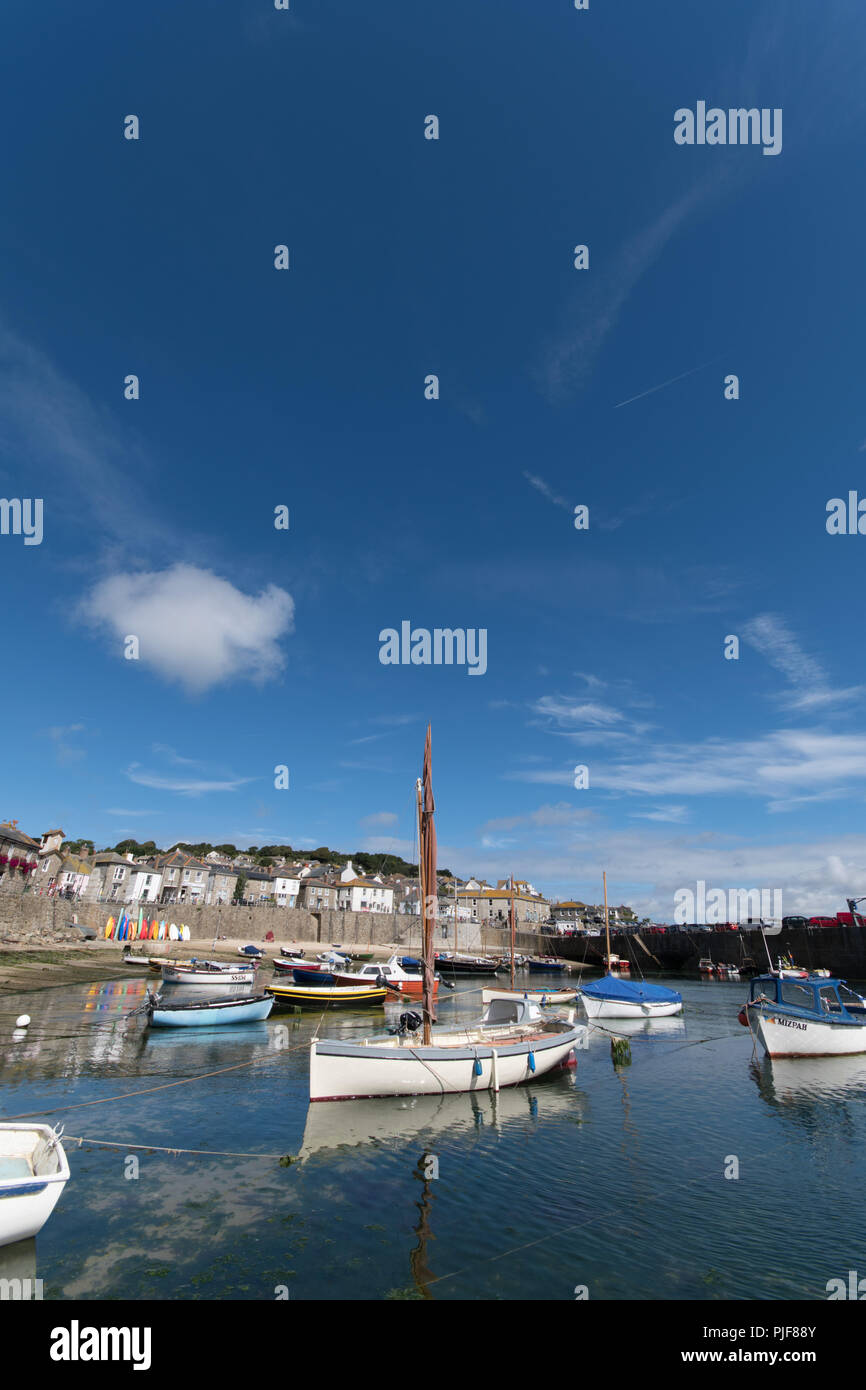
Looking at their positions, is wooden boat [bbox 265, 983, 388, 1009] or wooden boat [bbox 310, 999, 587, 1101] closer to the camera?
wooden boat [bbox 310, 999, 587, 1101]

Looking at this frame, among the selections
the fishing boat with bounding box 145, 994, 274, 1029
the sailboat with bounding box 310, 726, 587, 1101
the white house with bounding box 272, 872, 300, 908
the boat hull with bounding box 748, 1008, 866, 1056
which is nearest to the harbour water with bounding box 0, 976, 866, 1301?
the sailboat with bounding box 310, 726, 587, 1101

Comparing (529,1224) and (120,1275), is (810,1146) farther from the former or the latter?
(120,1275)

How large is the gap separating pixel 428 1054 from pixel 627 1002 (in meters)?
32.2

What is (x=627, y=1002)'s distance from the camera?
158ft

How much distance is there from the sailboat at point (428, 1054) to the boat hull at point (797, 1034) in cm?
1065

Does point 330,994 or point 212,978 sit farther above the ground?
point 212,978

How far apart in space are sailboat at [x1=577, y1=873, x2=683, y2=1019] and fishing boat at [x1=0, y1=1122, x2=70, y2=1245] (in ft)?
143

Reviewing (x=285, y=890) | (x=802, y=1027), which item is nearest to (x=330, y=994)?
(x=802, y=1027)

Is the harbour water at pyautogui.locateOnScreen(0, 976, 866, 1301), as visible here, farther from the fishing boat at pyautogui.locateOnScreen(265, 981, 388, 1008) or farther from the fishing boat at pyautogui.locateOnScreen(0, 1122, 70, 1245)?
the fishing boat at pyautogui.locateOnScreen(265, 981, 388, 1008)

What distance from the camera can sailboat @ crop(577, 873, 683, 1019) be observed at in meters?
48.2

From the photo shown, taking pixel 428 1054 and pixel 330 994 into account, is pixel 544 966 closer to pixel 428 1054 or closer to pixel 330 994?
pixel 330 994

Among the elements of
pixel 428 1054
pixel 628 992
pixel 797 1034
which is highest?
pixel 428 1054
